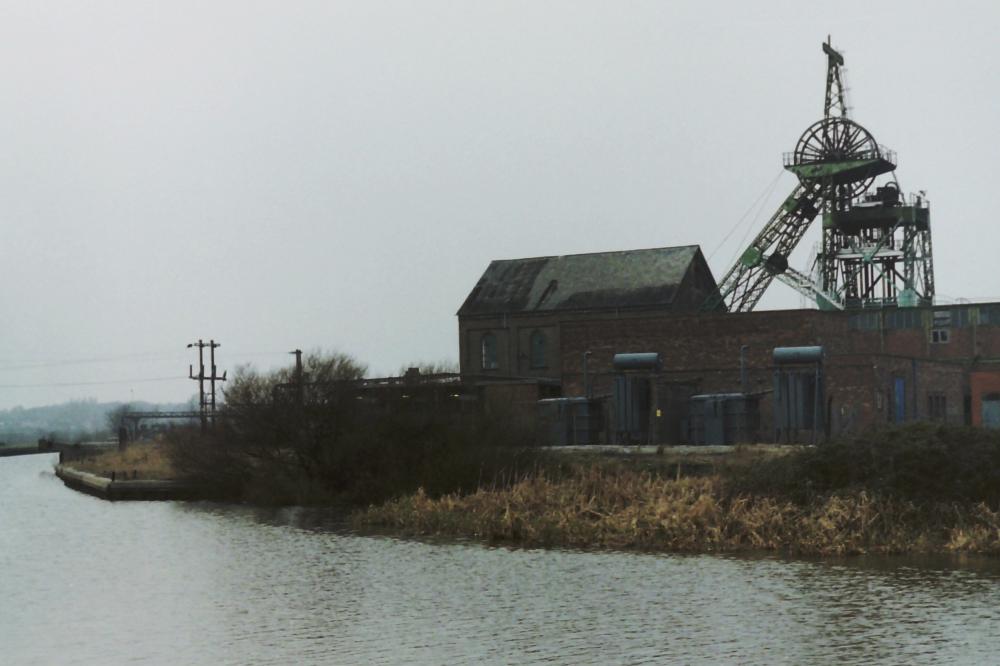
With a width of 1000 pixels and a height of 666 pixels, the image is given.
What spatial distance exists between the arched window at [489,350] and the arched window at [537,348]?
2249 millimetres

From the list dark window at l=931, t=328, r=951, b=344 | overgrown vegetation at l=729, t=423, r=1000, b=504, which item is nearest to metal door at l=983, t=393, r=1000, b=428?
dark window at l=931, t=328, r=951, b=344

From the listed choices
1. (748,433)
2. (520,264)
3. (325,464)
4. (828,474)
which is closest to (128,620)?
(828,474)

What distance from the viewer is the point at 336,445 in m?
36.9

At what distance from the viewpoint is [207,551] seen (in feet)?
87.0

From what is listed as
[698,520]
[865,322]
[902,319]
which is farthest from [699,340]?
[698,520]

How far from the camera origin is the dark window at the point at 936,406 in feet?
168

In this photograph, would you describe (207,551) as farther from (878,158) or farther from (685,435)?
(878,158)

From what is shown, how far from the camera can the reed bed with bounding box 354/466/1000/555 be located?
917 inches

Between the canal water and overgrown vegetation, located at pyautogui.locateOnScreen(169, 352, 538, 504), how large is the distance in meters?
5.84

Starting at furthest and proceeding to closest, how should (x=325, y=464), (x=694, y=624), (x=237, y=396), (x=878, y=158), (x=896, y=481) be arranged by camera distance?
(x=878, y=158)
(x=237, y=396)
(x=325, y=464)
(x=896, y=481)
(x=694, y=624)

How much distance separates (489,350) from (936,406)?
2300cm

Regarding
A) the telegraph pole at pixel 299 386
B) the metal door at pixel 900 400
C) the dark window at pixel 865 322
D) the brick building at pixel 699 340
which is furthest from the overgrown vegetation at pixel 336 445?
the dark window at pixel 865 322

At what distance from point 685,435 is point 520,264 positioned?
1001 inches

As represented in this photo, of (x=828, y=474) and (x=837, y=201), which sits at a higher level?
(x=837, y=201)
